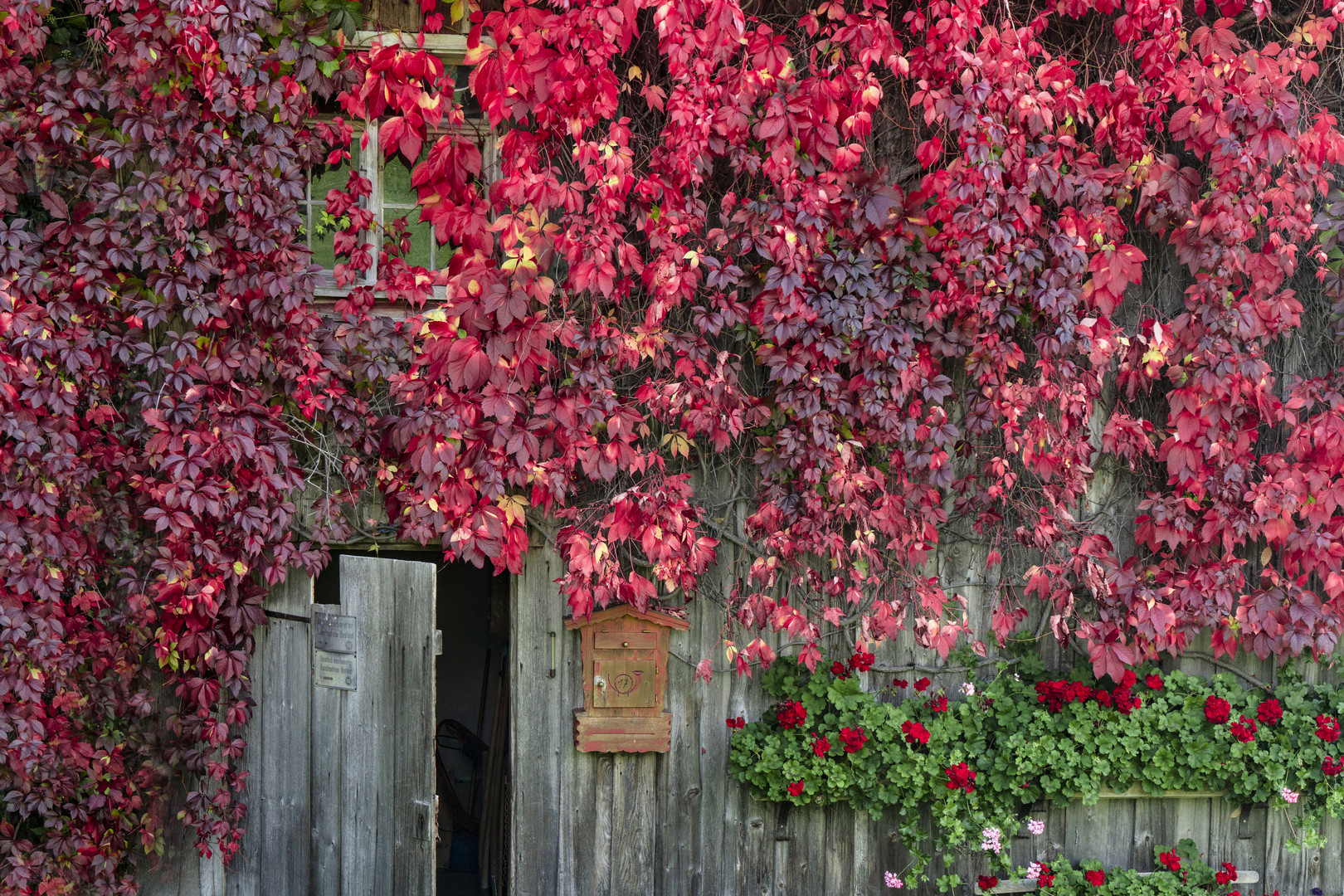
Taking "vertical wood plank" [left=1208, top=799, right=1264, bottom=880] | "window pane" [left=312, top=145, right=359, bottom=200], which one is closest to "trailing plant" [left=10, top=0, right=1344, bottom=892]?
"window pane" [left=312, top=145, right=359, bottom=200]

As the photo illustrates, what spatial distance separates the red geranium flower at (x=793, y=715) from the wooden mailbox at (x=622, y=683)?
44 centimetres

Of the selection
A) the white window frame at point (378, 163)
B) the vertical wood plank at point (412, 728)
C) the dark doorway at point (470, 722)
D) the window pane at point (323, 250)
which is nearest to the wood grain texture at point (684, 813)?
the vertical wood plank at point (412, 728)

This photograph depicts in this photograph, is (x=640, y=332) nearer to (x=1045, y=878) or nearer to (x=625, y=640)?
(x=625, y=640)

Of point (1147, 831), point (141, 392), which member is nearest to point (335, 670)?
point (141, 392)

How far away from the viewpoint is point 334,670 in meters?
3.53

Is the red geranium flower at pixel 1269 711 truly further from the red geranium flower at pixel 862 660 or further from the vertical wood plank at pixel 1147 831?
the red geranium flower at pixel 862 660

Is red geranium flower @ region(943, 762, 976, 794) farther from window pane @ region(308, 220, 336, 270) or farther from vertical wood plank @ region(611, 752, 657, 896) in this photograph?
window pane @ region(308, 220, 336, 270)

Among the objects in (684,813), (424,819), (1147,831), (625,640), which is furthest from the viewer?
(1147,831)

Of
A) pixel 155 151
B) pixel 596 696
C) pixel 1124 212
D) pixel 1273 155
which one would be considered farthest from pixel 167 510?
pixel 1273 155

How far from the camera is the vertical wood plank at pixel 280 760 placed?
373cm

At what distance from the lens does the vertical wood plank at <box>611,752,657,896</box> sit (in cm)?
385

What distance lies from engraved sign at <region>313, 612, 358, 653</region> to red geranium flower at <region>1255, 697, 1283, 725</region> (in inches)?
134

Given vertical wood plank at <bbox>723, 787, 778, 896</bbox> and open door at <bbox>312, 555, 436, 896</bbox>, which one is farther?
vertical wood plank at <bbox>723, 787, 778, 896</bbox>

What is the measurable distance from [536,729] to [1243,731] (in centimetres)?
266
